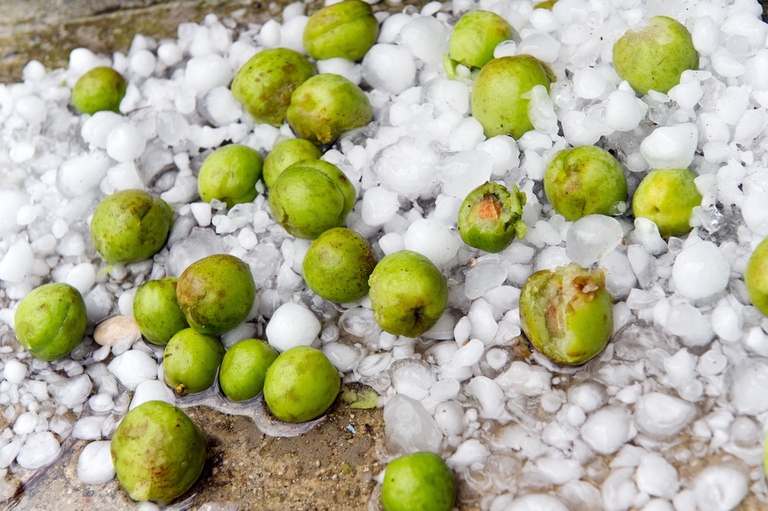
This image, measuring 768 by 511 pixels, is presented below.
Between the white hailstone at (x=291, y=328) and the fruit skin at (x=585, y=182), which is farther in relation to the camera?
the white hailstone at (x=291, y=328)

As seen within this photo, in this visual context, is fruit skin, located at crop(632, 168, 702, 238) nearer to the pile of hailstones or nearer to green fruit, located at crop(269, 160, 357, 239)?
the pile of hailstones

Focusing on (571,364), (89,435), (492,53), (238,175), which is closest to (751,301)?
(571,364)

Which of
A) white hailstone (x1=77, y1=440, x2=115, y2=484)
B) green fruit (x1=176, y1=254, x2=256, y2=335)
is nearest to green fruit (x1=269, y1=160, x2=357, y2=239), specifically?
green fruit (x1=176, y1=254, x2=256, y2=335)

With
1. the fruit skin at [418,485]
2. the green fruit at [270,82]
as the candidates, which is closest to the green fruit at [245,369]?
the fruit skin at [418,485]

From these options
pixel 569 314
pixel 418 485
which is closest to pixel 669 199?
pixel 569 314

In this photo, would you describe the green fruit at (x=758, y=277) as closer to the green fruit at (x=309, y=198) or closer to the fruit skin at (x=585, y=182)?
the fruit skin at (x=585, y=182)
